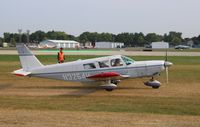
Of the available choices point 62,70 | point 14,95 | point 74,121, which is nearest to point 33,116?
point 74,121

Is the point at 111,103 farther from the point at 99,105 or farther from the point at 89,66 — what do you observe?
the point at 89,66

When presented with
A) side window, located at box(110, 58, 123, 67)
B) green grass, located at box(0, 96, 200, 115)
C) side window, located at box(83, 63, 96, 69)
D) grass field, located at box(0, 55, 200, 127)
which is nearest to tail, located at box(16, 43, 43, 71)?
grass field, located at box(0, 55, 200, 127)

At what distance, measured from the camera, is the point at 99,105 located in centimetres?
1239

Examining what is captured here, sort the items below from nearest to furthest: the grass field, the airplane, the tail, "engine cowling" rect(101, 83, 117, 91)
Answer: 1. the grass field
2. "engine cowling" rect(101, 83, 117, 91)
3. the airplane
4. the tail

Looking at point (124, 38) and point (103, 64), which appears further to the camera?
point (124, 38)

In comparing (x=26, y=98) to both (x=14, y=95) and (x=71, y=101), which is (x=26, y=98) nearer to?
(x=14, y=95)

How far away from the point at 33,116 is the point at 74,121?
1.39 metres

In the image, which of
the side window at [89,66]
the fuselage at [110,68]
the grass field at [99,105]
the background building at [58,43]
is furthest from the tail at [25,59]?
the background building at [58,43]

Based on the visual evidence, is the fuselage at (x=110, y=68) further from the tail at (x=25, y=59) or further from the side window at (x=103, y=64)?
the tail at (x=25, y=59)

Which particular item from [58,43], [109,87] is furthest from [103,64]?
[58,43]

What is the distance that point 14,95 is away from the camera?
15.0 m

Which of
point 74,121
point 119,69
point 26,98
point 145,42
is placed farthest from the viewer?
point 145,42

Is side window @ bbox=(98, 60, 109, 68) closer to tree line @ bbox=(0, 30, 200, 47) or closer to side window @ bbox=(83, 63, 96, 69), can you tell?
side window @ bbox=(83, 63, 96, 69)

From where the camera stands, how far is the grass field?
379 inches
